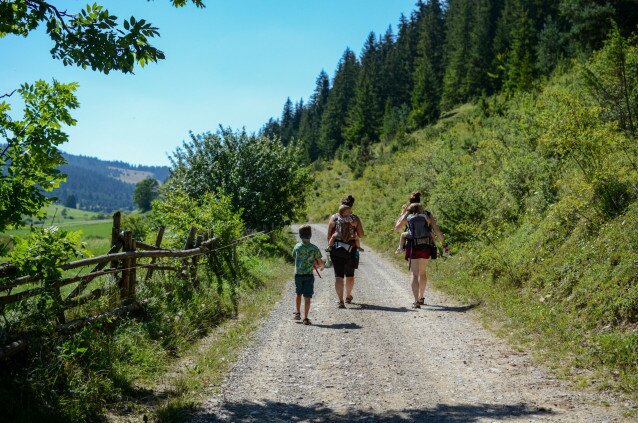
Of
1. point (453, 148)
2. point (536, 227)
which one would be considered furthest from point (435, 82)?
point (536, 227)

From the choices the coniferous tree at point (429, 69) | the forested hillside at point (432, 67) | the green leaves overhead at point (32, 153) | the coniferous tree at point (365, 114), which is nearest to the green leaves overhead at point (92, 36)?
the green leaves overhead at point (32, 153)

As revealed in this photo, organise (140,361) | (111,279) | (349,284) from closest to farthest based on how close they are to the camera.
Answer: (140,361), (111,279), (349,284)

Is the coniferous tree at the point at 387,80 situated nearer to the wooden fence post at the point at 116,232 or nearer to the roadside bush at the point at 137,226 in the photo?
the roadside bush at the point at 137,226

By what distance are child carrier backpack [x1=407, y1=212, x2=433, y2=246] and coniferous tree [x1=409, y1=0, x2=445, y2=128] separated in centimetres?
6434

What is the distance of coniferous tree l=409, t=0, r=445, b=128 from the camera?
74.1 meters

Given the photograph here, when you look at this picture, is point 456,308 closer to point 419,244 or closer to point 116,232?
point 419,244

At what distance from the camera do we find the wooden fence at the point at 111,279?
519 centimetres

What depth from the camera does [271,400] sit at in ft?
18.5

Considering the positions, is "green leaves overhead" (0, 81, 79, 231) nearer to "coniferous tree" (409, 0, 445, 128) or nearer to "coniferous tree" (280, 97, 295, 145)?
"coniferous tree" (409, 0, 445, 128)

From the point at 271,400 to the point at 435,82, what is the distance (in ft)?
254

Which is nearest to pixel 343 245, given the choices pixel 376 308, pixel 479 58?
pixel 376 308

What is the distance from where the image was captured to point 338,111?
9944 centimetres

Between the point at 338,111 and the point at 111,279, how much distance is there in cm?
9439

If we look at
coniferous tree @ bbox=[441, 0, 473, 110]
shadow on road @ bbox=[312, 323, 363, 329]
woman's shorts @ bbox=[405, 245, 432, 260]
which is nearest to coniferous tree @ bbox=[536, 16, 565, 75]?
coniferous tree @ bbox=[441, 0, 473, 110]
